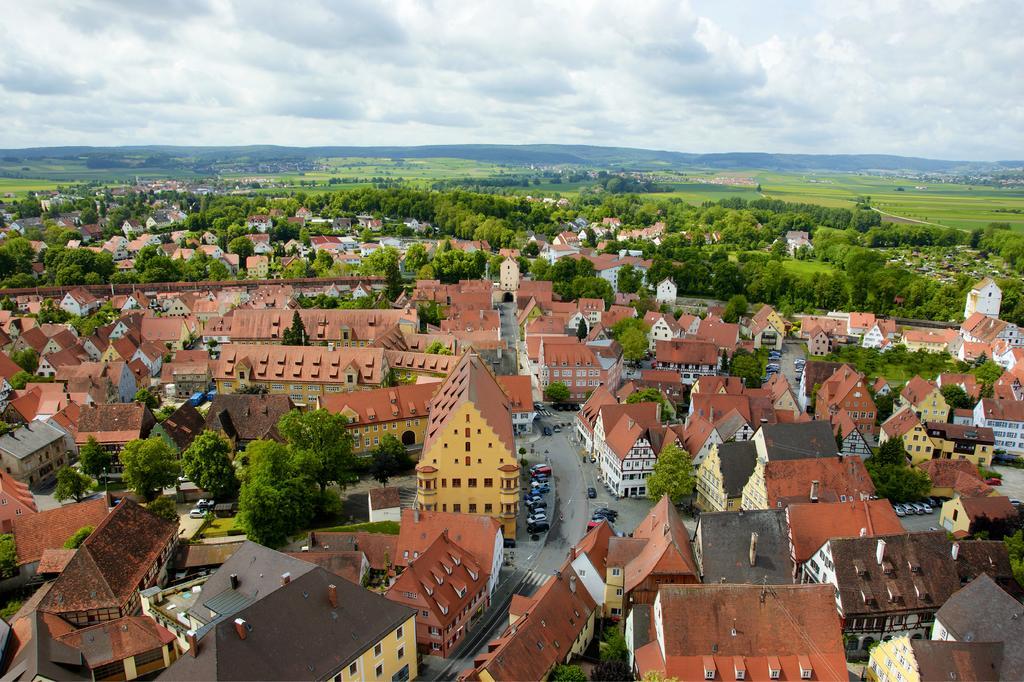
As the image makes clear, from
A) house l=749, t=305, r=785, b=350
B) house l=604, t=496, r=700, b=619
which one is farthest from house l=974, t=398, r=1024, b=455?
house l=604, t=496, r=700, b=619

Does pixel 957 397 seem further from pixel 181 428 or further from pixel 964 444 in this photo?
pixel 181 428

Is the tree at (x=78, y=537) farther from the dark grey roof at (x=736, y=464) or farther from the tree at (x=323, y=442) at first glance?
the dark grey roof at (x=736, y=464)

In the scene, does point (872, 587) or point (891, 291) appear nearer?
point (872, 587)

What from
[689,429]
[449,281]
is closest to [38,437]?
[689,429]

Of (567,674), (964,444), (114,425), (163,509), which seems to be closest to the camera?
(567,674)

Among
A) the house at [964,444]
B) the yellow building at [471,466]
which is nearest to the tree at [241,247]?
the yellow building at [471,466]

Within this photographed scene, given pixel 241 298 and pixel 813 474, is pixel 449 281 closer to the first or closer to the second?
pixel 241 298

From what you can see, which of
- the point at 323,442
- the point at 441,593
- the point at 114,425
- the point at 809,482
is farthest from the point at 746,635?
the point at 114,425

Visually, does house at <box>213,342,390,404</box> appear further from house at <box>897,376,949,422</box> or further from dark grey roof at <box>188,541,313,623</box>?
house at <box>897,376,949,422</box>
